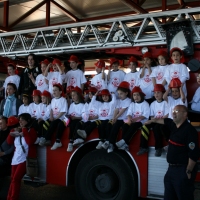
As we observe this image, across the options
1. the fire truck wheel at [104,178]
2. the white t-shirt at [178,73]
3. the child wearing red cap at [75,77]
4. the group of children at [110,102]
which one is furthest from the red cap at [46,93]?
the white t-shirt at [178,73]

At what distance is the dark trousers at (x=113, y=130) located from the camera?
197 inches

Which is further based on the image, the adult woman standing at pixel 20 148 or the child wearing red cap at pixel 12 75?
the child wearing red cap at pixel 12 75

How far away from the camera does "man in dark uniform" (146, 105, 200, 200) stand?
386 centimetres

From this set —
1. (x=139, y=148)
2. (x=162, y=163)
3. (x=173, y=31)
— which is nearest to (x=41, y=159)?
(x=139, y=148)

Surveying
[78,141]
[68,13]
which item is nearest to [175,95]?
[78,141]

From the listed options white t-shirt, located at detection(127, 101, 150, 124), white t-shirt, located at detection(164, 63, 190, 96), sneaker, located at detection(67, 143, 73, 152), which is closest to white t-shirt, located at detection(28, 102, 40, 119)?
sneaker, located at detection(67, 143, 73, 152)

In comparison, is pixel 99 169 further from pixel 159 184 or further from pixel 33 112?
pixel 33 112

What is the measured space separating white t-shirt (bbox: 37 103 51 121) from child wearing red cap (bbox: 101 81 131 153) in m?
1.42

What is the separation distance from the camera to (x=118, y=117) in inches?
218

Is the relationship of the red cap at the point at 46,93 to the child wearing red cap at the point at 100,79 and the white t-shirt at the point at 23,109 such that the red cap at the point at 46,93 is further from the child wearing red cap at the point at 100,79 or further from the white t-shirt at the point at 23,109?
the child wearing red cap at the point at 100,79

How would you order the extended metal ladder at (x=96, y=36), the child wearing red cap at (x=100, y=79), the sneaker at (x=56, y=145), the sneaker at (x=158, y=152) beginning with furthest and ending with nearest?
the child wearing red cap at (x=100, y=79), the extended metal ladder at (x=96, y=36), the sneaker at (x=56, y=145), the sneaker at (x=158, y=152)

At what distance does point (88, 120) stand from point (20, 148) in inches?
50.3

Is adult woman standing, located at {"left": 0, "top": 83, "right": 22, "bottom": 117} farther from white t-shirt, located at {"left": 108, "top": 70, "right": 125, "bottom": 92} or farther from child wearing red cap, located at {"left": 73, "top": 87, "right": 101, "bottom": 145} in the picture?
white t-shirt, located at {"left": 108, "top": 70, "right": 125, "bottom": 92}

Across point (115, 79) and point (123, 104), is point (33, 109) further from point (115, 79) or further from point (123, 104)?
point (123, 104)
